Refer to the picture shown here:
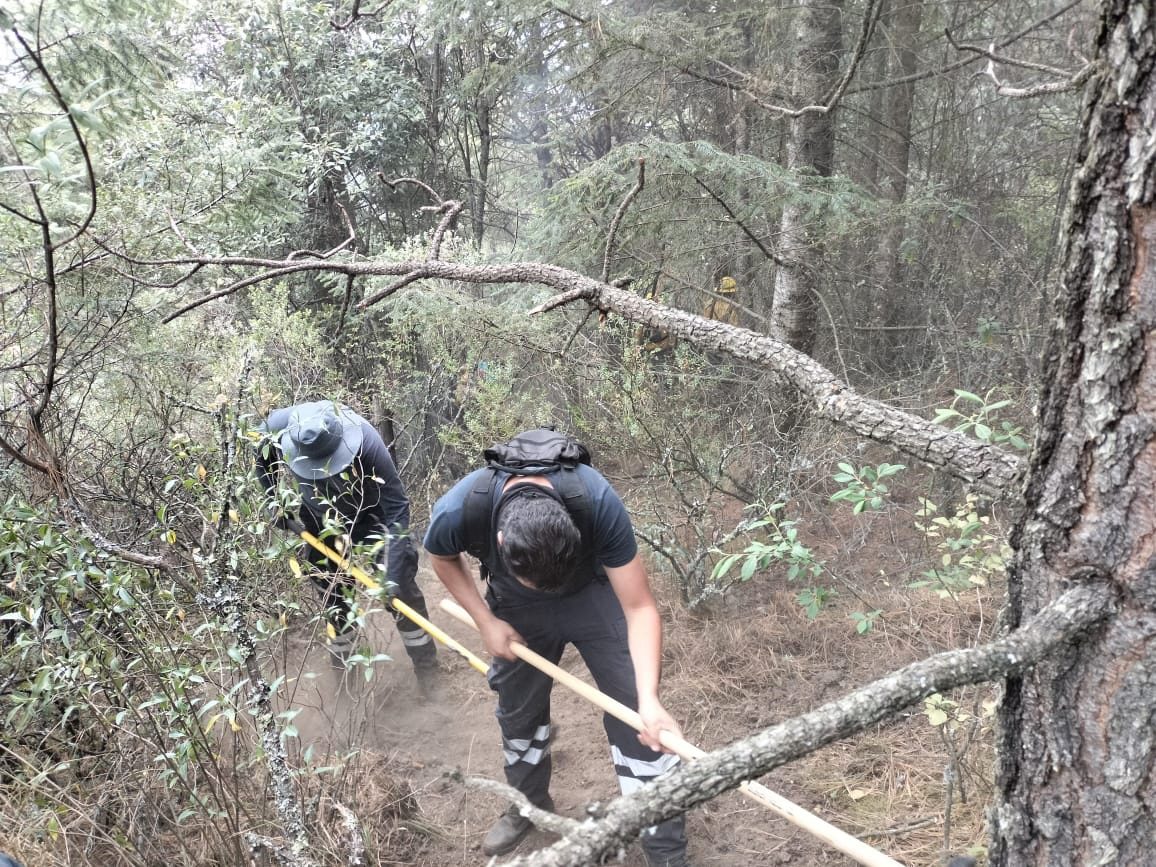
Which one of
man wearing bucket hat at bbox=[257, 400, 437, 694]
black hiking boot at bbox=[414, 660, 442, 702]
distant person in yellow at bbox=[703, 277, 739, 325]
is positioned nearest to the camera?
man wearing bucket hat at bbox=[257, 400, 437, 694]

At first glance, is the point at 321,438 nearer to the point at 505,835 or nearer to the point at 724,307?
the point at 505,835

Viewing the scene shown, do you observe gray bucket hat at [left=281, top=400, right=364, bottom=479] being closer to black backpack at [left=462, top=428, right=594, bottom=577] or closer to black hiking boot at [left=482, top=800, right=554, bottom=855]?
black backpack at [left=462, top=428, right=594, bottom=577]

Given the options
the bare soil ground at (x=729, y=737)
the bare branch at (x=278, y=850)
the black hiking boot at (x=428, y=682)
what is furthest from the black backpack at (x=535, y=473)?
the black hiking boot at (x=428, y=682)

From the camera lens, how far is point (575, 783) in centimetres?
342

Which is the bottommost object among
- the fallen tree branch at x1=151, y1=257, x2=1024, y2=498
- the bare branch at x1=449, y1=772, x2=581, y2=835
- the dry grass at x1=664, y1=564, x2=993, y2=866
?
the dry grass at x1=664, y1=564, x2=993, y2=866

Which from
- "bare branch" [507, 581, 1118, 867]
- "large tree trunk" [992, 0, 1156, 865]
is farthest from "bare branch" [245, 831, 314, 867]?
"large tree trunk" [992, 0, 1156, 865]

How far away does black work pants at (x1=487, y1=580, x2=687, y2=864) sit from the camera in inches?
107

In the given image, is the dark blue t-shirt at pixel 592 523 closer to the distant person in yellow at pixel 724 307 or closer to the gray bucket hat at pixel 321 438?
the gray bucket hat at pixel 321 438

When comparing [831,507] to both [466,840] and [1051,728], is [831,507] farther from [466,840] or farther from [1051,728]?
[1051,728]

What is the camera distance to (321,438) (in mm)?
3389

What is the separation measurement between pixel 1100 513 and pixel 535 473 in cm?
174

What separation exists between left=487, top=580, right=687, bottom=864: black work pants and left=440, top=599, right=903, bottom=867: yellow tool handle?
0.10 metres

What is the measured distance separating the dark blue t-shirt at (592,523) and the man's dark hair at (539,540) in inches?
6.2

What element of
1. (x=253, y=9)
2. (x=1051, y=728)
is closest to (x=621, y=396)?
(x=1051, y=728)
